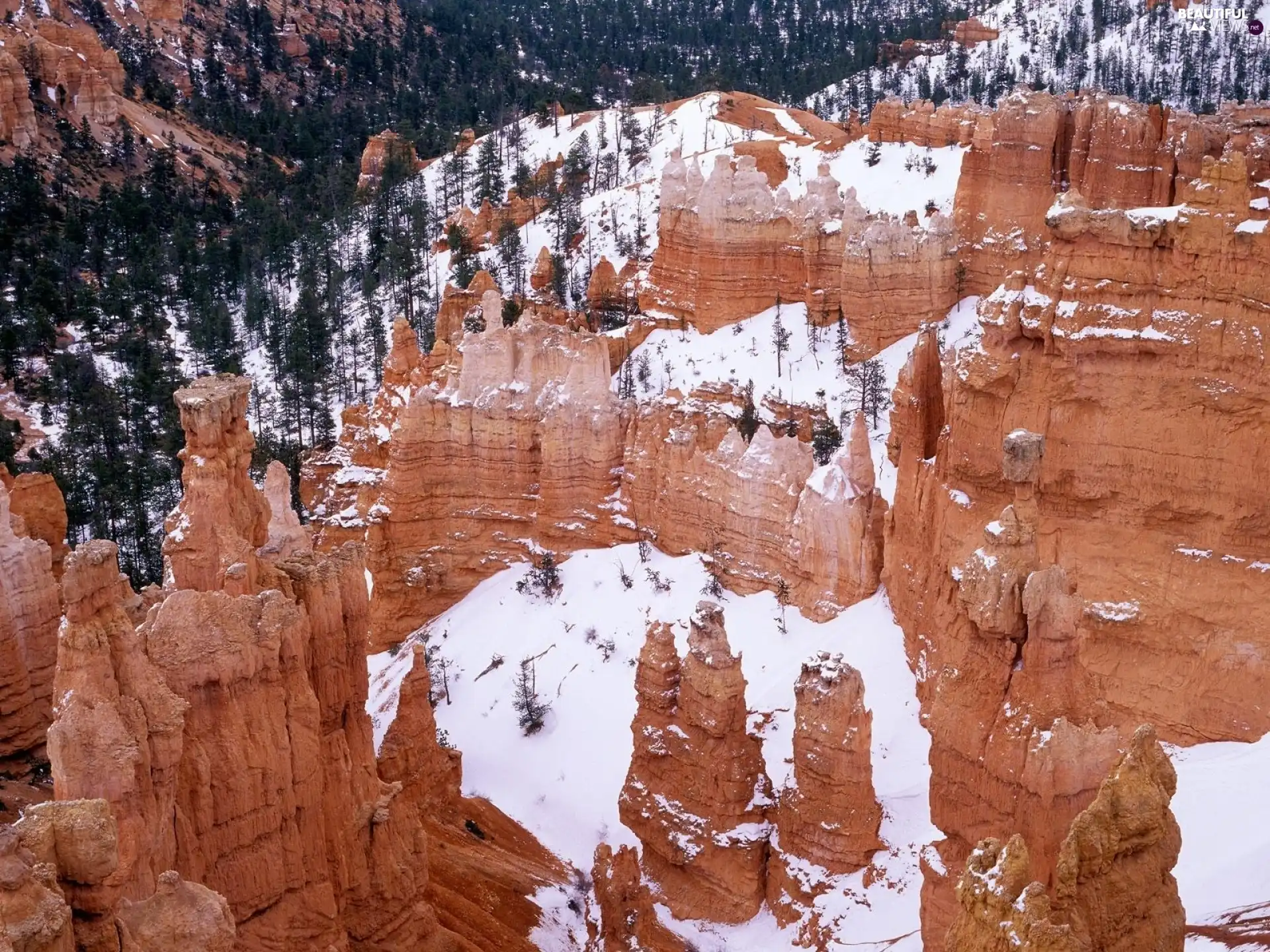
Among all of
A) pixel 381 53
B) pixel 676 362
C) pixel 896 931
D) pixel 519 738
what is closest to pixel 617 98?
pixel 381 53

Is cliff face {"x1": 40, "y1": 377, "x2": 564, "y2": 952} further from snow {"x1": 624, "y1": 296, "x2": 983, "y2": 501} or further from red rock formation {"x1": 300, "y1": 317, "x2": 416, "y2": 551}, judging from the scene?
snow {"x1": 624, "y1": 296, "x2": 983, "y2": 501}

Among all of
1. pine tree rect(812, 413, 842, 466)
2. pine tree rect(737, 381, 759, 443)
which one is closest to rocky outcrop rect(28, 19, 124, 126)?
pine tree rect(737, 381, 759, 443)

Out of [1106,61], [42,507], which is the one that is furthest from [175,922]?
[1106,61]

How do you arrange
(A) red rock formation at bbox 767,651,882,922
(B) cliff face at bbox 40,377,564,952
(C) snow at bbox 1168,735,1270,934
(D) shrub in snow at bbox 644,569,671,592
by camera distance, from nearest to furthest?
(B) cliff face at bbox 40,377,564,952 → (C) snow at bbox 1168,735,1270,934 → (A) red rock formation at bbox 767,651,882,922 → (D) shrub in snow at bbox 644,569,671,592

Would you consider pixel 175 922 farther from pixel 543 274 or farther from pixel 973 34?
pixel 973 34

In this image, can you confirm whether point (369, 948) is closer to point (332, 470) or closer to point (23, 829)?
point (23, 829)

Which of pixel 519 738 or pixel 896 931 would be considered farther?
pixel 519 738
